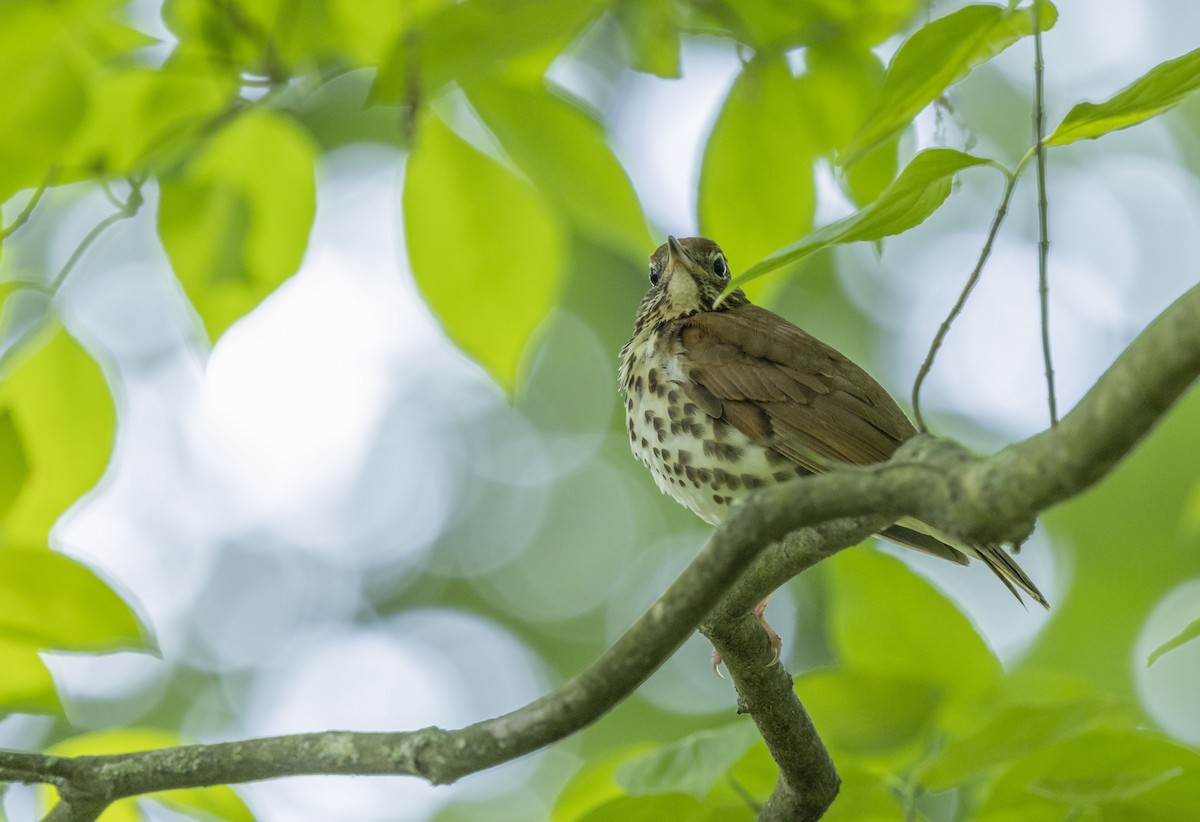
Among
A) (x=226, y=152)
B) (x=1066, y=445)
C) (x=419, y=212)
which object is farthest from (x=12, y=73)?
(x=1066, y=445)

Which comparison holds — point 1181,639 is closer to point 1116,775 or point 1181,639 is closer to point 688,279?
point 1116,775

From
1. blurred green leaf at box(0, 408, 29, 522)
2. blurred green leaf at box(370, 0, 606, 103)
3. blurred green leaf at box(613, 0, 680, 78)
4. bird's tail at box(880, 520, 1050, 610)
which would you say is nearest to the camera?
blurred green leaf at box(370, 0, 606, 103)

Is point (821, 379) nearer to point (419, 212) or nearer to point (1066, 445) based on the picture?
point (419, 212)

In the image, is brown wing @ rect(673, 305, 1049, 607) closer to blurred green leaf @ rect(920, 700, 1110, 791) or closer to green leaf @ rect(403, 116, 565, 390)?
green leaf @ rect(403, 116, 565, 390)

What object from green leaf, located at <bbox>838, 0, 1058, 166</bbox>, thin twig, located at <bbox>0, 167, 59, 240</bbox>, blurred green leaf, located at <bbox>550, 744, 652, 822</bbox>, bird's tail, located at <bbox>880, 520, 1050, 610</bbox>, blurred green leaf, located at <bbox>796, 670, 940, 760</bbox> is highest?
bird's tail, located at <bbox>880, 520, 1050, 610</bbox>

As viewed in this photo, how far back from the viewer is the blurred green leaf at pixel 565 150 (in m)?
2.32

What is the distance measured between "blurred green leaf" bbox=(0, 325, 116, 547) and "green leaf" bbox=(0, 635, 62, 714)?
0.74ft

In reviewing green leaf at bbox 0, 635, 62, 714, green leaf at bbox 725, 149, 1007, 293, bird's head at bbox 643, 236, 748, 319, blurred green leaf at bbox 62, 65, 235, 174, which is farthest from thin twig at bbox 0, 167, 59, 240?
bird's head at bbox 643, 236, 748, 319

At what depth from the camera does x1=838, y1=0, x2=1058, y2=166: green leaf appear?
1626 millimetres

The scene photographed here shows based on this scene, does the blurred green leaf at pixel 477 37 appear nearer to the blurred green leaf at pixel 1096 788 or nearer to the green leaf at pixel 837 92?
the green leaf at pixel 837 92

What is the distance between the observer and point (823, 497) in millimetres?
1538

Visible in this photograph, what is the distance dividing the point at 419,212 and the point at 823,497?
1120mm

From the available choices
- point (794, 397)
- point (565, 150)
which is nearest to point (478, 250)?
point (565, 150)

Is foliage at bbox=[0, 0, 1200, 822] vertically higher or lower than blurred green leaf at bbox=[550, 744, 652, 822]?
higher
